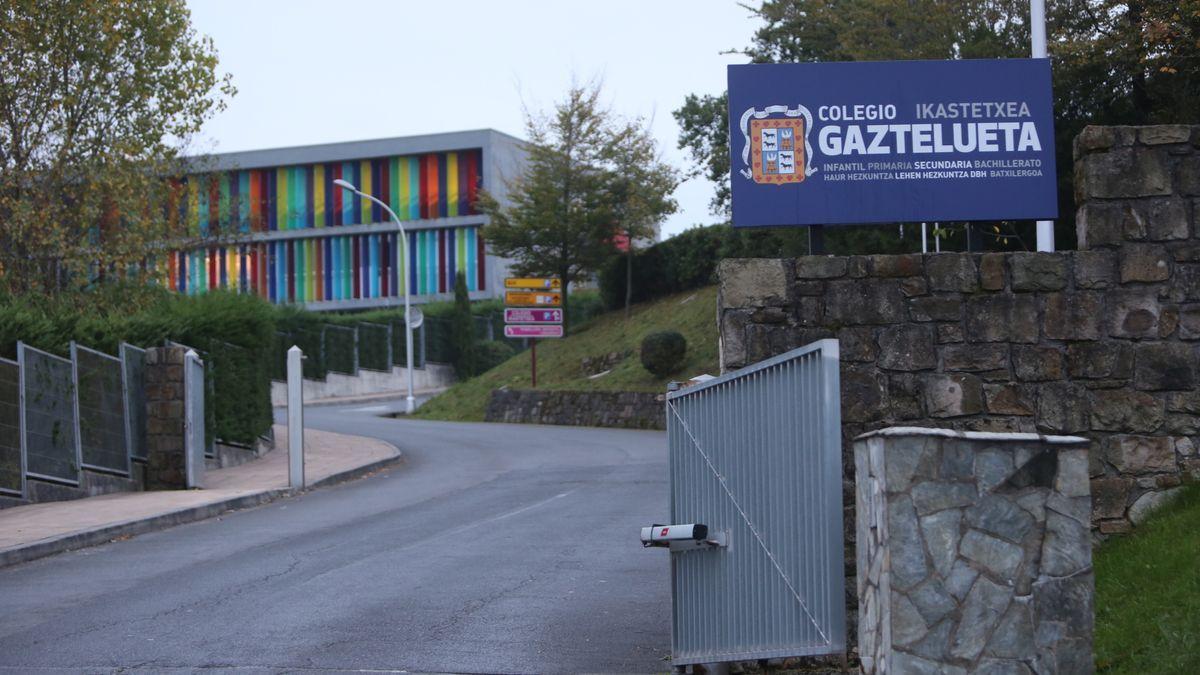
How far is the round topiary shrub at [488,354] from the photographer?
59.4 metres

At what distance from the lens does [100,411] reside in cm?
2023

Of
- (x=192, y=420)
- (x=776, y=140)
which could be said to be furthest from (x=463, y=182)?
(x=776, y=140)

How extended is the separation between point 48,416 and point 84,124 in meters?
10.3

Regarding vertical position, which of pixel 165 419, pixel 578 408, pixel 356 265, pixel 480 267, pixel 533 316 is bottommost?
pixel 578 408

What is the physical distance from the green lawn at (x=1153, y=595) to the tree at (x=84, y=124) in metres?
21.8

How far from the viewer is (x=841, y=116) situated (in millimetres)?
9883

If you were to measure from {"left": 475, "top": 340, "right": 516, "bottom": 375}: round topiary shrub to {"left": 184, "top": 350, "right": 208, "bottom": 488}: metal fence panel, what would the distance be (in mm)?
37767

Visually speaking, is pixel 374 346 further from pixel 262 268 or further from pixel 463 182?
pixel 262 268

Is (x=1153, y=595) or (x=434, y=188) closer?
(x=1153, y=595)

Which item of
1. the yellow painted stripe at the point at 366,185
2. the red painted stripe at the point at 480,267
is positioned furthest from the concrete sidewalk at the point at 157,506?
the yellow painted stripe at the point at 366,185

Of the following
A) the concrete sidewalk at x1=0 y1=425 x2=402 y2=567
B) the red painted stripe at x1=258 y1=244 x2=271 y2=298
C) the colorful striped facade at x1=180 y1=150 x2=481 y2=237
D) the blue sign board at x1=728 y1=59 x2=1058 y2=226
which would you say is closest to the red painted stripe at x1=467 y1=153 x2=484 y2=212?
the colorful striped facade at x1=180 y1=150 x2=481 y2=237

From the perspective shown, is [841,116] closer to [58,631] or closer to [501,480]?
[58,631]

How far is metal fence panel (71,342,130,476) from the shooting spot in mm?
19859

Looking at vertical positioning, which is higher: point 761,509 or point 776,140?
point 776,140
